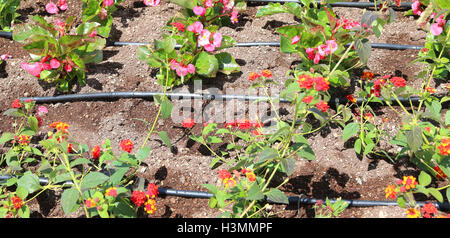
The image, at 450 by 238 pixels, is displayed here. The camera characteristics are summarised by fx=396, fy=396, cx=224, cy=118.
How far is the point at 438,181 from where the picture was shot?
200cm

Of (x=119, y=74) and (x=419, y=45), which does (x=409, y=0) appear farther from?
(x=119, y=74)

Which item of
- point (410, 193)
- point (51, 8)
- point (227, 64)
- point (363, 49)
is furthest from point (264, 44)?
point (51, 8)

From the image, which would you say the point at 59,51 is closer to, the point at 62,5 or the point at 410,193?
the point at 62,5

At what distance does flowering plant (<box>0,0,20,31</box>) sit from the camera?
2766 millimetres

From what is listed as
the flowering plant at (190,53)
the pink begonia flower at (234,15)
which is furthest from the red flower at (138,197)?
the pink begonia flower at (234,15)

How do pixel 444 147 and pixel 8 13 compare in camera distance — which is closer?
pixel 444 147

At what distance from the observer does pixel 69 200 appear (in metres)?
1.58

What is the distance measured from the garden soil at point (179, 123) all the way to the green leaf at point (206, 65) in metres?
0.13

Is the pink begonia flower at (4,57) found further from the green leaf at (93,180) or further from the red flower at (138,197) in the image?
the red flower at (138,197)

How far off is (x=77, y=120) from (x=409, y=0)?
2.68 meters

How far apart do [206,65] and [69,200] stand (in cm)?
115

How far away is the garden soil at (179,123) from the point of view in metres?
1.99

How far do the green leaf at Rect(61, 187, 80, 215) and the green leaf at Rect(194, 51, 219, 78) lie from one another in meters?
1.07

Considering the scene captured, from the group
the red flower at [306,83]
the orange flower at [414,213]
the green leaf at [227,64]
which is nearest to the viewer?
the orange flower at [414,213]
